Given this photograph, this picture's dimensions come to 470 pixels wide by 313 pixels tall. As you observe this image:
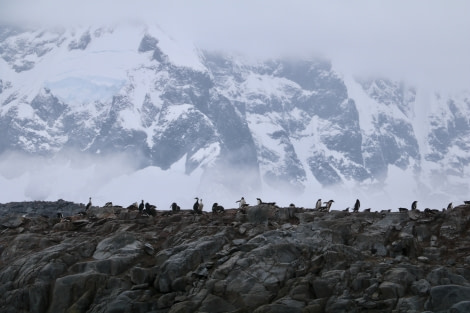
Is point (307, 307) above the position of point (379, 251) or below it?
below

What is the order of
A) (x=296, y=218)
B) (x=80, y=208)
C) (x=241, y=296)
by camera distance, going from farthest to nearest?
1. (x=80, y=208)
2. (x=296, y=218)
3. (x=241, y=296)

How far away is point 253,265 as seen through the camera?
47.5 metres

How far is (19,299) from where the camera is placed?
49906 millimetres

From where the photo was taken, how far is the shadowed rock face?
43344mm

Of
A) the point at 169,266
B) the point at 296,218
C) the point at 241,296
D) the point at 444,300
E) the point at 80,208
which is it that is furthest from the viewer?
the point at 80,208

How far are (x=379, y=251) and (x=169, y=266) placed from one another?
13185mm

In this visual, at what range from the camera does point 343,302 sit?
42.2 metres

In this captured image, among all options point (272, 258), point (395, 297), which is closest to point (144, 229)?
point (272, 258)

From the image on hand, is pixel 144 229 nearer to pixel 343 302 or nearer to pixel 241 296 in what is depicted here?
pixel 241 296

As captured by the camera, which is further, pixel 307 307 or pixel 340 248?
pixel 340 248

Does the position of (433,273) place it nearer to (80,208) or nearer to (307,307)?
(307,307)

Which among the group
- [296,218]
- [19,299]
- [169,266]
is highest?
[296,218]

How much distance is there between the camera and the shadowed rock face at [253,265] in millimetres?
43344

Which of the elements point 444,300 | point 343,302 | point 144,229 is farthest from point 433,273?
point 144,229
